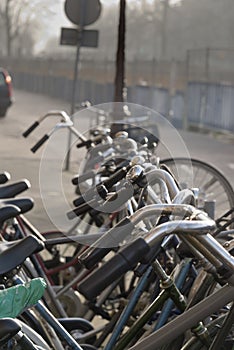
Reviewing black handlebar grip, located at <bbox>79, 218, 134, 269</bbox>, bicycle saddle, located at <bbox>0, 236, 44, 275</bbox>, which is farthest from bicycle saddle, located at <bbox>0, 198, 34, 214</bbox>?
black handlebar grip, located at <bbox>79, 218, 134, 269</bbox>

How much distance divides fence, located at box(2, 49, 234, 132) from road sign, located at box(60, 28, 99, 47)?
704 centimetres

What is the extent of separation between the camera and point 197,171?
15.8 feet

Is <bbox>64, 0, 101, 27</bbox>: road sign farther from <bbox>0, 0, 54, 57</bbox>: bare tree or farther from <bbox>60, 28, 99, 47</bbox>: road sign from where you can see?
<bbox>0, 0, 54, 57</bbox>: bare tree

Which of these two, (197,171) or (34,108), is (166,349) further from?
(34,108)

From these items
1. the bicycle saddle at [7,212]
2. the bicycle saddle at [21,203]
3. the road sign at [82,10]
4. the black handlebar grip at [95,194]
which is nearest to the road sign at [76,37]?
the road sign at [82,10]

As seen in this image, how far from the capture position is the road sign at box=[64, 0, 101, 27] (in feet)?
26.9

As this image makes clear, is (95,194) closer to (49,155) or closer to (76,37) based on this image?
(49,155)

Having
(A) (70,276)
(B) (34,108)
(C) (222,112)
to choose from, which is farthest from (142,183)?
(B) (34,108)

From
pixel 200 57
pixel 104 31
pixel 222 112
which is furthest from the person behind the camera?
pixel 104 31

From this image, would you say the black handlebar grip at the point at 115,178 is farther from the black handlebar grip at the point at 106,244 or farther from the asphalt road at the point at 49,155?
the black handlebar grip at the point at 106,244

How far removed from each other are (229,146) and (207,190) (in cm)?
946

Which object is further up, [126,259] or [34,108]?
[126,259]

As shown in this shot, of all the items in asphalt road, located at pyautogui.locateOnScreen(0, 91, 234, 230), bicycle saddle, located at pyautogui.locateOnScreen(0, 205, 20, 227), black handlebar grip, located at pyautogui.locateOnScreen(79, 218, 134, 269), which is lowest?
asphalt road, located at pyautogui.locateOnScreen(0, 91, 234, 230)

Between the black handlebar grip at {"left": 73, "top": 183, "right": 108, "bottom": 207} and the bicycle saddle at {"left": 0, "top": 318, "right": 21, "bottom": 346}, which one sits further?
the black handlebar grip at {"left": 73, "top": 183, "right": 108, "bottom": 207}
